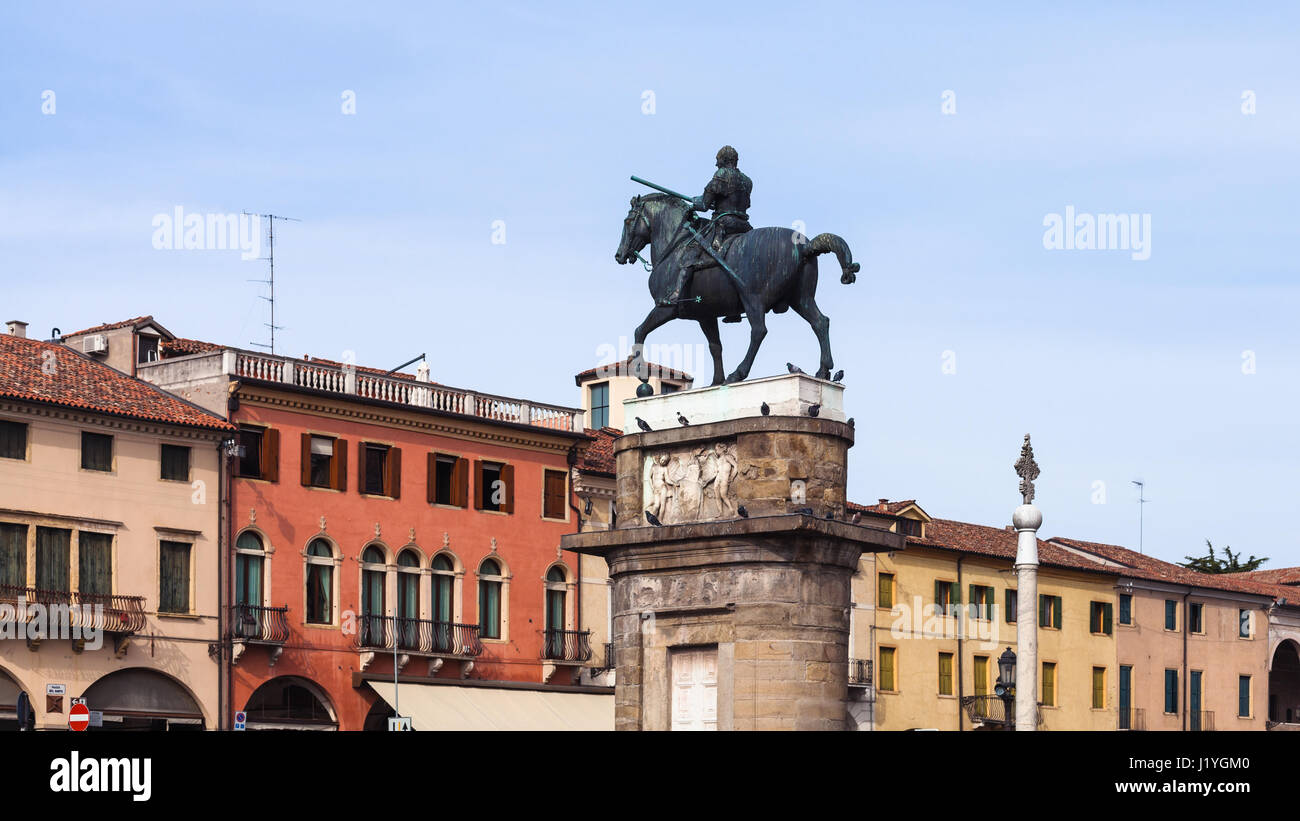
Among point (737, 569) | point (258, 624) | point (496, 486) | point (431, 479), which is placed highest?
point (431, 479)

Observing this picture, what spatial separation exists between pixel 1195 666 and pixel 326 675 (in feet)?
152

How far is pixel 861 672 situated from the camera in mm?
78125

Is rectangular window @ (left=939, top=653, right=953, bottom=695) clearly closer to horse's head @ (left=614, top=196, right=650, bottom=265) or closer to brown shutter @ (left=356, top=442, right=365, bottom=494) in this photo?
brown shutter @ (left=356, top=442, right=365, bottom=494)

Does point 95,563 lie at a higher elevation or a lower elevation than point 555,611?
higher

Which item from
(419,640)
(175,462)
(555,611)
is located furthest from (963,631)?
(175,462)

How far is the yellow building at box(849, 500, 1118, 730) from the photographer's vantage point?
3140 inches

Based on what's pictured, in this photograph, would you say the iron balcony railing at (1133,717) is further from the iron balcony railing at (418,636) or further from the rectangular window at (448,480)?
the rectangular window at (448,480)

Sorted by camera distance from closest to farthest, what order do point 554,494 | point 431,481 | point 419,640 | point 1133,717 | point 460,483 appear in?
point 419,640
point 431,481
point 460,483
point 554,494
point 1133,717

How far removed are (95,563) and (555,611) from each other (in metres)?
17.1

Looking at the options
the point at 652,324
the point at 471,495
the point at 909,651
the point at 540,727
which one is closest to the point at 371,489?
the point at 471,495

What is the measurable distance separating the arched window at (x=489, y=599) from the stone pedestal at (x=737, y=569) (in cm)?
3473

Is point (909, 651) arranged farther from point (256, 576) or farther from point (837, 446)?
point (837, 446)

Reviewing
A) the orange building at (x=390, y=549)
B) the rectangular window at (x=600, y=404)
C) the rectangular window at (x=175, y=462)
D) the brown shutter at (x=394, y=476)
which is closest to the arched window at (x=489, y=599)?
the orange building at (x=390, y=549)

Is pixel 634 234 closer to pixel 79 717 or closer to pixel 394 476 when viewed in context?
pixel 79 717
